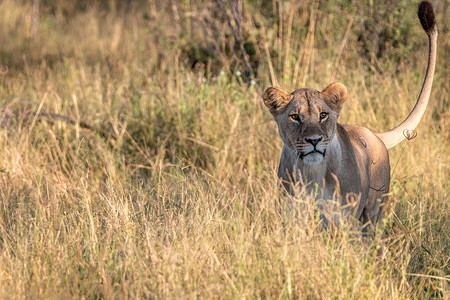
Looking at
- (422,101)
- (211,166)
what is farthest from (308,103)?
(211,166)

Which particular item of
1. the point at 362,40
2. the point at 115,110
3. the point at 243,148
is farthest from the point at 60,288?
the point at 362,40

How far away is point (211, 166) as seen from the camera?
4.61 metres

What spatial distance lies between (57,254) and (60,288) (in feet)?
0.69

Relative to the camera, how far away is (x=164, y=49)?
6730 mm

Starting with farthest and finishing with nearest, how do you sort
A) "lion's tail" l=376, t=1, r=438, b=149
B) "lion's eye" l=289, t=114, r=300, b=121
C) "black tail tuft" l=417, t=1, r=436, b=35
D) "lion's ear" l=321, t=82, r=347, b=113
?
"lion's tail" l=376, t=1, r=438, b=149 → "black tail tuft" l=417, t=1, r=436, b=35 → "lion's ear" l=321, t=82, r=347, b=113 → "lion's eye" l=289, t=114, r=300, b=121

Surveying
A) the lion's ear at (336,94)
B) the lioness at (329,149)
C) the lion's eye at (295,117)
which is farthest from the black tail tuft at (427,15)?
the lion's eye at (295,117)

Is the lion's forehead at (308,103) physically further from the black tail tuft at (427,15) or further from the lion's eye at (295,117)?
the black tail tuft at (427,15)

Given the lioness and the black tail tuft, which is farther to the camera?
the black tail tuft

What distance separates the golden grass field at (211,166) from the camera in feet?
8.69

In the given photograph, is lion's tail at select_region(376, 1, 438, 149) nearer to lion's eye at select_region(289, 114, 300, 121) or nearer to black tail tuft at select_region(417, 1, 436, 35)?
black tail tuft at select_region(417, 1, 436, 35)

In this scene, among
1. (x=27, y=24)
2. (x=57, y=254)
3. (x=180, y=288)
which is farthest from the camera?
(x=27, y=24)

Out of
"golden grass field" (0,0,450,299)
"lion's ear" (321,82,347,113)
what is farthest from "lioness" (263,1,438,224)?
"golden grass field" (0,0,450,299)

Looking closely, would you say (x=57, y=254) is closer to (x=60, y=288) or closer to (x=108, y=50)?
(x=60, y=288)

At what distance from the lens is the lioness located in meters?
3.05
